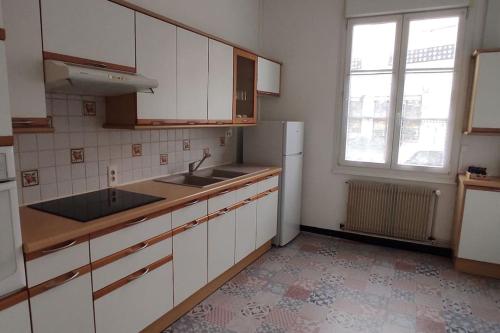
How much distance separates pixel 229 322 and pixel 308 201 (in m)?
2.17

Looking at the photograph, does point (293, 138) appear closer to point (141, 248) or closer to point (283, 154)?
point (283, 154)

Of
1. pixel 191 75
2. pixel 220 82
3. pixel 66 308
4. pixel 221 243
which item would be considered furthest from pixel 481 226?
pixel 66 308

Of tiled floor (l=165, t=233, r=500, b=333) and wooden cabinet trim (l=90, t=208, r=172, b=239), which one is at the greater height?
wooden cabinet trim (l=90, t=208, r=172, b=239)

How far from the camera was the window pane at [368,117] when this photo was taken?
368 cm

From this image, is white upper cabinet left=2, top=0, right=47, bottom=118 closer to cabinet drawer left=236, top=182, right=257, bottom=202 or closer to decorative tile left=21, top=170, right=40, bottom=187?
decorative tile left=21, top=170, right=40, bottom=187

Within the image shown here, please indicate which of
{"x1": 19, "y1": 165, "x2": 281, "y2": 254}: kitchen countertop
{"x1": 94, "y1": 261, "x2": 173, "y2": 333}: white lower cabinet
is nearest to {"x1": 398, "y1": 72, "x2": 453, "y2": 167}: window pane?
{"x1": 19, "y1": 165, "x2": 281, "y2": 254}: kitchen countertop

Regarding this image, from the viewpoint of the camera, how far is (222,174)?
3326mm

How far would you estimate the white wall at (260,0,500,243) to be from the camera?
12.6 ft

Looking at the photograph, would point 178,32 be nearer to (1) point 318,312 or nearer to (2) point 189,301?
(2) point 189,301

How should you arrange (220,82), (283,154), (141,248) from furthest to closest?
(283,154) → (220,82) → (141,248)

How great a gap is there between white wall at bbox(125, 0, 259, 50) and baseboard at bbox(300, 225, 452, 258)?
2.47m

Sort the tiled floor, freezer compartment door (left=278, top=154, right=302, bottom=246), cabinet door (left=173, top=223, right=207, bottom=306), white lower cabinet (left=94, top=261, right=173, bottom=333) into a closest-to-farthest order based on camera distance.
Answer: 1. white lower cabinet (left=94, top=261, right=173, bottom=333)
2. cabinet door (left=173, top=223, right=207, bottom=306)
3. the tiled floor
4. freezer compartment door (left=278, top=154, right=302, bottom=246)

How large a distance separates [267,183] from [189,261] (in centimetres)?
128

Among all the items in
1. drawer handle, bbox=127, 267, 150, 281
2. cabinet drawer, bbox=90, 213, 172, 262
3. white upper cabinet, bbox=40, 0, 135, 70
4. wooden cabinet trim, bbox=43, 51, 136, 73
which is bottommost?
drawer handle, bbox=127, 267, 150, 281
